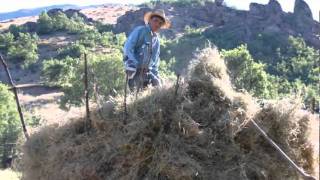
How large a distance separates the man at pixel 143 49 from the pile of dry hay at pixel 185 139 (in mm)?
1108

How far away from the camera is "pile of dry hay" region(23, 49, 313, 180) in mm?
3902

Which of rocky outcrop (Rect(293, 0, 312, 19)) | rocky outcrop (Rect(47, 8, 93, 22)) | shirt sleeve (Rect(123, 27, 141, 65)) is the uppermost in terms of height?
shirt sleeve (Rect(123, 27, 141, 65))

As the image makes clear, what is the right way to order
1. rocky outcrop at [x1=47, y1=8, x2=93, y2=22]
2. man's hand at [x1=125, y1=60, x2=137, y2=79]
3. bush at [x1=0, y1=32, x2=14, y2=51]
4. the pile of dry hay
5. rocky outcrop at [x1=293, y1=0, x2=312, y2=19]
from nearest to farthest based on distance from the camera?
the pile of dry hay
man's hand at [x1=125, y1=60, x2=137, y2=79]
bush at [x1=0, y1=32, x2=14, y2=51]
rocky outcrop at [x1=293, y1=0, x2=312, y2=19]
rocky outcrop at [x1=47, y1=8, x2=93, y2=22]

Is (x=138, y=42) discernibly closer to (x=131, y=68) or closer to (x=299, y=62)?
(x=131, y=68)

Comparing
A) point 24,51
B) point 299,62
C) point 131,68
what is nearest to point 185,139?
point 131,68

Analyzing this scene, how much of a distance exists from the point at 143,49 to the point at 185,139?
5.53ft

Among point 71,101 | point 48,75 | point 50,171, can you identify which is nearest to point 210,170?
point 50,171

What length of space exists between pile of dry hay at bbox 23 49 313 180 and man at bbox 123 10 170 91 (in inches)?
43.6

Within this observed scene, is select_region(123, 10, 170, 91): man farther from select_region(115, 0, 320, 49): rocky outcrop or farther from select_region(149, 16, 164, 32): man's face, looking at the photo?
select_region(115, 0, 320, 49): rocky outcrop

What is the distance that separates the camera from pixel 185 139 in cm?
395

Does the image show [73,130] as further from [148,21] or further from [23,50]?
[23,50]

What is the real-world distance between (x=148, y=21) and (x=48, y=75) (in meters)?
57.0

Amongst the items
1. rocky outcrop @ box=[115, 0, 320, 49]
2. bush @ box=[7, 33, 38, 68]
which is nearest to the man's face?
bush @ box=[7, 33, 38, 68]

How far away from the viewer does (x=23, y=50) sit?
8788 cm
